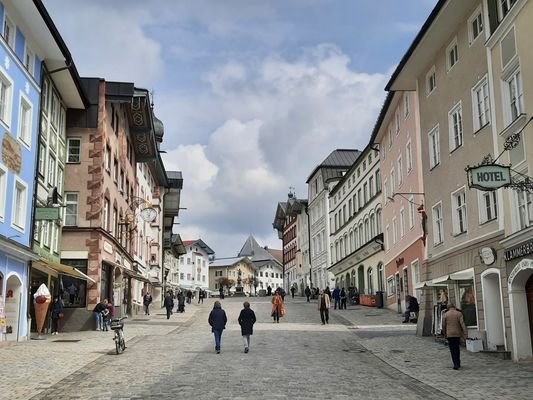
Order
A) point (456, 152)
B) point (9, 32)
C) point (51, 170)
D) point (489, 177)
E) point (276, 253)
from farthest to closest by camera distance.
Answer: point (276, 253) < point (51, 170) < point (9, 32) < point (456, 152) < point (489, 177)

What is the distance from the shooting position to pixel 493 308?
20031 millimetres

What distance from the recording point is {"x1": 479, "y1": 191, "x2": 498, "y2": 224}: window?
19.9m

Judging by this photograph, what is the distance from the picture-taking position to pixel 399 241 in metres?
39.2

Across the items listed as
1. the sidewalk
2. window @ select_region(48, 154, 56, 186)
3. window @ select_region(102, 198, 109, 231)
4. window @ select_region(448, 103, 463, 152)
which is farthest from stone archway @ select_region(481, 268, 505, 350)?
window @ select_region(102, 198, 109, 231)

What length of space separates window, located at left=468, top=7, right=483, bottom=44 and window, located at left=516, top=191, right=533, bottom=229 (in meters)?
5.98

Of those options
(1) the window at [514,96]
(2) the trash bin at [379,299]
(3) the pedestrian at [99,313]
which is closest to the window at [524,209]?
(1) the window at [514,96]

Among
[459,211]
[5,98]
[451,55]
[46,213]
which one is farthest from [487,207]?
[46,213]

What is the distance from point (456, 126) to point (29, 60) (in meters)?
16.5

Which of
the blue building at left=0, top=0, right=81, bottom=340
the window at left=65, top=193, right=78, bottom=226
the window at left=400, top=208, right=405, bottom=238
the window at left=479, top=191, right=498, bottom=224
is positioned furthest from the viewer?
the window at left=400, top=208, right=405, bottom=238

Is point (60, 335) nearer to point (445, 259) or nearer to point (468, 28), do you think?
point (445, 259)

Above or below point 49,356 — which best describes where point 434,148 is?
above

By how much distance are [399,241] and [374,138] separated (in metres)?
8.23

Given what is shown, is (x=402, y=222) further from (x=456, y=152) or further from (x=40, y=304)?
(x=40, y=304)

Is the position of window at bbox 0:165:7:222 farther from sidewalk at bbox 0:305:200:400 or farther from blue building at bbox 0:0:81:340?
sidewalk at bbox 0:305:200:400
